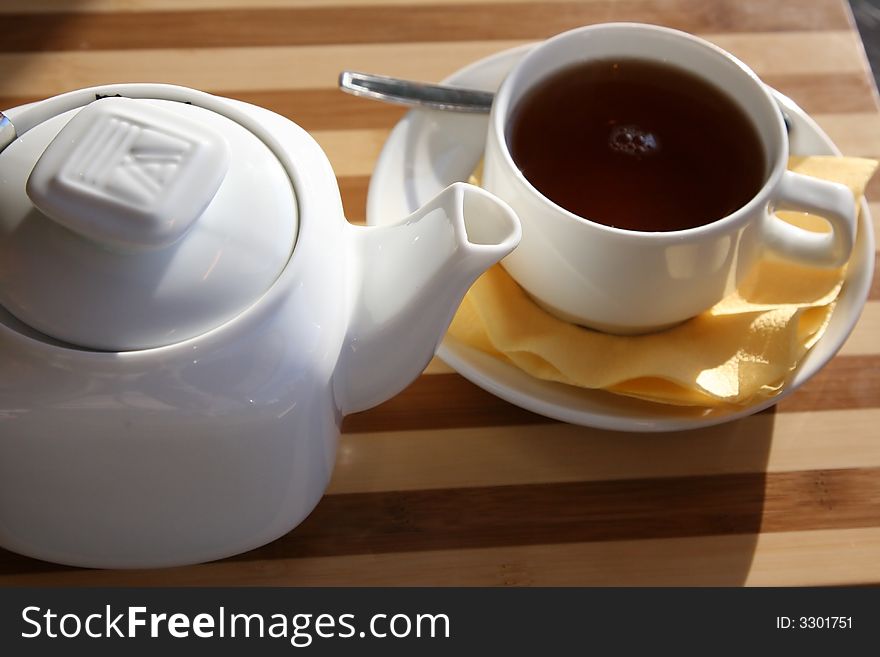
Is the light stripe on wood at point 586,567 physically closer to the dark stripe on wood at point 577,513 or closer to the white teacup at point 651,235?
the dark stripe on wood at point 577,513

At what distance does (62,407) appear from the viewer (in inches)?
18.8

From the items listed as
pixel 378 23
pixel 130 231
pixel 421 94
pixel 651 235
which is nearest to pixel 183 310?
pixel 130 231

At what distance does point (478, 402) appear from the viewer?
28.5 inches

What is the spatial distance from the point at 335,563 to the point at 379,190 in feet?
0.95

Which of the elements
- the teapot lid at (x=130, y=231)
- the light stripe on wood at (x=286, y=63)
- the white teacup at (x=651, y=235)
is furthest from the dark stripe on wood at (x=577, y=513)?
the light stripe on wood at (x=286, y=63)

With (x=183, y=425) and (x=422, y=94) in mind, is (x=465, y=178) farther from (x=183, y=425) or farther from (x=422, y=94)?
(x=183, y=425)

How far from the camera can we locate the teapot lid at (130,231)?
45 cm

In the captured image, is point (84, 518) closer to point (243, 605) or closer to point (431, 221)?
point (243, 605)

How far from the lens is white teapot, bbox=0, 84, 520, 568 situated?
46 centimetres

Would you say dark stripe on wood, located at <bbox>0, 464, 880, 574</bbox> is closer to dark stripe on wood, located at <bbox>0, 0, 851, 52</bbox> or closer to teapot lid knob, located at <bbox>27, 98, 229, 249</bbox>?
teapot lid knob, located at <bbox>27, 98, 229, 249</bbox>

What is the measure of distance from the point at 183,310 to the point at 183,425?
2.3 inches

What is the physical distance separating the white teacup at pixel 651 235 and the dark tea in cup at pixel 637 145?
1 cm

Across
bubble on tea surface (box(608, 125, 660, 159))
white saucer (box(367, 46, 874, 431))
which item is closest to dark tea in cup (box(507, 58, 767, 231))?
bubble on tea surface (box(608, 125, 660, 159))

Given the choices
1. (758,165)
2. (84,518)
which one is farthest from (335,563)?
(758,165)
